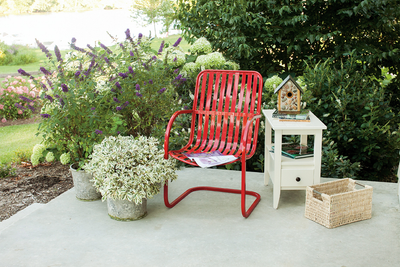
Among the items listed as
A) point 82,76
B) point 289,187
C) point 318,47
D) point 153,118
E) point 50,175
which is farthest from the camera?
point 318,47

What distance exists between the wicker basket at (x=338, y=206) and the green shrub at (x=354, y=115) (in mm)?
948

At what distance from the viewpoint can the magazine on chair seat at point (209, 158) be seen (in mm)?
2184

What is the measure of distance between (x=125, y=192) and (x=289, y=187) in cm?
110

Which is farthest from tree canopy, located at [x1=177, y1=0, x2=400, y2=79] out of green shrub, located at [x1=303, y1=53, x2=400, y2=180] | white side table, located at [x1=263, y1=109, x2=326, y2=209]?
white side table, located at [x1=263, y1=109, x2=326, y2=209]

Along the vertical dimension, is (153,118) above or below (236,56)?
below

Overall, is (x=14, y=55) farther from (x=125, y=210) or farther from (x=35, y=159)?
(x=125, y=210)

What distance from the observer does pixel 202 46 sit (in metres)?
3.86

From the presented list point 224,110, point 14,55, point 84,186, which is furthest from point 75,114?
point 14,55

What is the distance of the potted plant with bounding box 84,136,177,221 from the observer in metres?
2.15

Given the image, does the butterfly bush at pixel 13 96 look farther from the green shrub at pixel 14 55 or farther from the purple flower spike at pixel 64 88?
the purple flower spike at pixel 64 88

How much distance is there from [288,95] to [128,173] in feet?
4.12

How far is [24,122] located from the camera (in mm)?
5105

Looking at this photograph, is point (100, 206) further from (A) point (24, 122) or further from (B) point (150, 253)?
(A) point (24, 122)

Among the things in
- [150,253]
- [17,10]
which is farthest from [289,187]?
[17,10]
